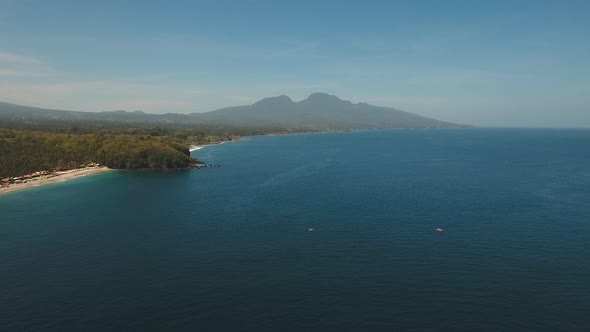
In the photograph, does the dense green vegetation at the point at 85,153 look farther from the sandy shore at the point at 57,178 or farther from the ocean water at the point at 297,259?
the ocean water at the point at 297,259

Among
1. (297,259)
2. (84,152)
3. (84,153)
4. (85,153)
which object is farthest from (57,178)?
(297,259)

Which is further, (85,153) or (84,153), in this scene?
(85,153)

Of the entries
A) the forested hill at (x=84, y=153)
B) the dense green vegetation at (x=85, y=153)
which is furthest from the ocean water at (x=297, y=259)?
the dense green vegetation at (x=85, y=153)

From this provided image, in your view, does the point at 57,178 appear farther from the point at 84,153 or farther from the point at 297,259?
the point at 297,259

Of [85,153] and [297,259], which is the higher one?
[85,153]

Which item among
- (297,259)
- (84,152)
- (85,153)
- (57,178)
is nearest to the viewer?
(297,259)

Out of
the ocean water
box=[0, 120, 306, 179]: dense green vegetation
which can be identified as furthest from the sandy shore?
the ocean water
